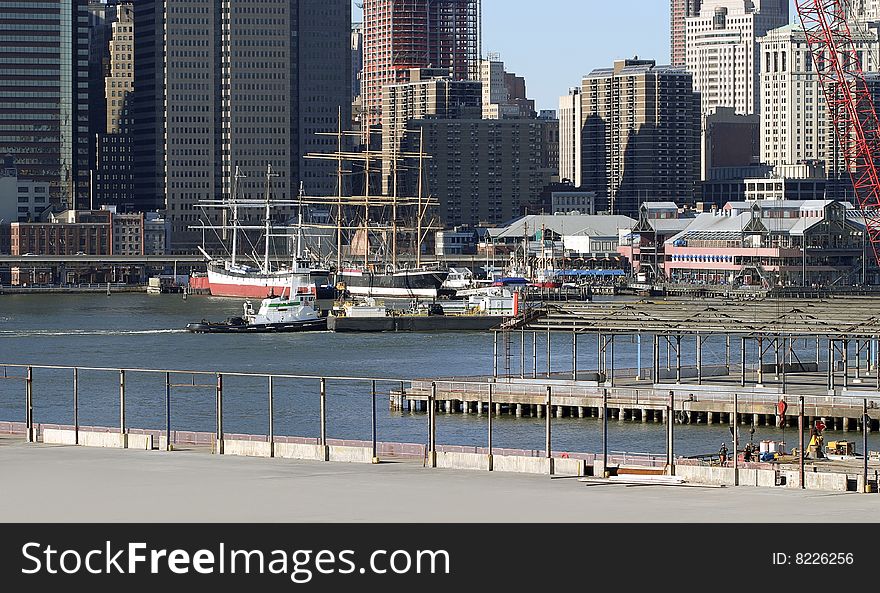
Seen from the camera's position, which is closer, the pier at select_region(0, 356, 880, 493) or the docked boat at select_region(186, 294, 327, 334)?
the pier at select_region(0, 356, 880, 493)

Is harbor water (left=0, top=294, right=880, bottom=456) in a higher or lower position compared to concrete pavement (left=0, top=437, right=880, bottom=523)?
lower

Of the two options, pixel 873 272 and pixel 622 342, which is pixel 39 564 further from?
pixel 873 272

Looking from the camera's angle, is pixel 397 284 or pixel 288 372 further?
pixel 397 284

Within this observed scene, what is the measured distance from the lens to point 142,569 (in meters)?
25.5

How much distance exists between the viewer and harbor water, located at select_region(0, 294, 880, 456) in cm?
5575

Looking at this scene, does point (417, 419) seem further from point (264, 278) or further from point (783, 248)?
point (783, 248)

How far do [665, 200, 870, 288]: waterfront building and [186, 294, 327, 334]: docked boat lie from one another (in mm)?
57329

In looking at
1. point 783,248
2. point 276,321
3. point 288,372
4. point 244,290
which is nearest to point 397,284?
point 244,290

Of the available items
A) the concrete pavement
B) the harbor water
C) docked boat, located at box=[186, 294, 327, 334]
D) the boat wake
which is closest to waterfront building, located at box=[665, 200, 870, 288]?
the harbor water

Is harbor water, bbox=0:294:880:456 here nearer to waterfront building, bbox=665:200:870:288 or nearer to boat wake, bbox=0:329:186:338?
boat wake, bbox=0:329:186:338

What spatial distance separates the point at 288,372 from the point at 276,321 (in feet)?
97.8

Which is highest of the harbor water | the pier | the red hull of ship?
the pier

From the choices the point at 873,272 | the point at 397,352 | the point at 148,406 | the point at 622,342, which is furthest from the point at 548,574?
the point at 873,272

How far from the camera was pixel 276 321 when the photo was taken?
11019cm
